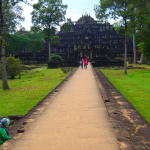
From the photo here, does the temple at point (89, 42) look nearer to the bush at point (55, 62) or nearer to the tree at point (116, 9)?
the bush at point (55, 62)

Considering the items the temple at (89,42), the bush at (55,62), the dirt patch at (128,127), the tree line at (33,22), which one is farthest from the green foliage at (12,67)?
the temple at (89,42)

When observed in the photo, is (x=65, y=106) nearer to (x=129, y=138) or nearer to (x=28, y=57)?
(x=129, y=138)

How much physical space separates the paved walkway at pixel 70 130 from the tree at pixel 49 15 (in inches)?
1333

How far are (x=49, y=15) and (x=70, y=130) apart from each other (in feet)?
123

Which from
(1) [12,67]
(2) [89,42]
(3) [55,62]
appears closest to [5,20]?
(1) [12,67]

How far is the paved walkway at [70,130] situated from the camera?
5.16m

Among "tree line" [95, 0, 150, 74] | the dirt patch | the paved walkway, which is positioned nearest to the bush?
"tree line" [95, 0, 150, 74]

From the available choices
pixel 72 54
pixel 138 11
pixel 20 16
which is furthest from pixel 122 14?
pixel 72 54

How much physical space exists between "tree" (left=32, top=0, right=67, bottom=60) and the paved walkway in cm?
3387

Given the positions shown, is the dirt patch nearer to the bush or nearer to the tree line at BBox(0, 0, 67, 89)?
the tree line at BBox(0, 0, 67, 89)

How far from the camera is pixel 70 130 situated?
20.3 ft

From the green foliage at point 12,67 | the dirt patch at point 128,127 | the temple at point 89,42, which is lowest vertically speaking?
the dirt patch at point 128,127

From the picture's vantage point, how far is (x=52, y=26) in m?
43.9

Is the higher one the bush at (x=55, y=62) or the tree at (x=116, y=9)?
the tree at (x=116, y=9)
